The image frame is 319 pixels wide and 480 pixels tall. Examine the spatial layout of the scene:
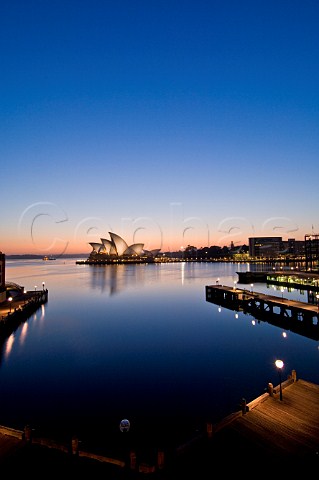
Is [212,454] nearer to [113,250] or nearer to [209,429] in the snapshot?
[209,429]

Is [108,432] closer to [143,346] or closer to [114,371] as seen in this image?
[114,371]

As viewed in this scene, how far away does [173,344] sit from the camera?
22.4 metres

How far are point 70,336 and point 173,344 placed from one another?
902 centimetres

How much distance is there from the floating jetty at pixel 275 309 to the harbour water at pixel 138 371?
1.52 metres

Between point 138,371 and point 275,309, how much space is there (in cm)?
2258

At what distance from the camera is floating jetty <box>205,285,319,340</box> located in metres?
25.4

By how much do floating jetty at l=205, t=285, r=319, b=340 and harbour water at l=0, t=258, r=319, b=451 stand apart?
1516 mm

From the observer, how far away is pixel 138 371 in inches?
672

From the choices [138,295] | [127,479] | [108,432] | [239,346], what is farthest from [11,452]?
[138,295]

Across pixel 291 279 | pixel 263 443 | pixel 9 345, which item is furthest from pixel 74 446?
pixel 291 279

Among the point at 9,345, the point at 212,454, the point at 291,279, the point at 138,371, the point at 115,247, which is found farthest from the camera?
the point at 115,247

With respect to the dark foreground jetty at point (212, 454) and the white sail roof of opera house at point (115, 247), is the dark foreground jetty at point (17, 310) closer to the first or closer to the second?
the dark foreground jetty at point (212, 454)

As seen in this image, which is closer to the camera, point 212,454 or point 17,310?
point 212,454

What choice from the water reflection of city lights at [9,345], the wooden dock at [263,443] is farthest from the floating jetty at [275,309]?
the water reflection of city lights at [9,345]
